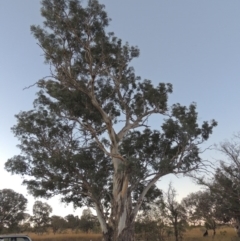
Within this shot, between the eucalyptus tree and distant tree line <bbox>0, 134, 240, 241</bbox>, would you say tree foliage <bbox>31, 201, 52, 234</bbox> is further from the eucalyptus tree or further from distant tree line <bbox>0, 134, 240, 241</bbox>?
the eucalyptus tree

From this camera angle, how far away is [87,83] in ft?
71.5

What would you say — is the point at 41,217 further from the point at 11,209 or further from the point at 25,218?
the point at 11,209

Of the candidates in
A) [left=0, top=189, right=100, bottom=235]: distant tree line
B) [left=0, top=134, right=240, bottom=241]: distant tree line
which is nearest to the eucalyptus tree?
[left=0, top=134, right=240, bottom=241]: distant tree line

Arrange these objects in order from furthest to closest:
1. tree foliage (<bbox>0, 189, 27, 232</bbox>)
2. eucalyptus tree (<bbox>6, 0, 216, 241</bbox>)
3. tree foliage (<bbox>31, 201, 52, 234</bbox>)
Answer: tree foliage (<bbox>31, 201, 52, 234</bbox>) → tree foliage (<bbox>0, 189, 27, 232</bbox>) → eucalyptus tree (<bbox>6, 0, 216, 241</bbox>)

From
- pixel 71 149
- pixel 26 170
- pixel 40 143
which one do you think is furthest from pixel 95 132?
pixel 26 170

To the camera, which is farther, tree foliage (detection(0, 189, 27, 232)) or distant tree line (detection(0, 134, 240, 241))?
→ tree foliage (detection(0, 189, 27, 232))

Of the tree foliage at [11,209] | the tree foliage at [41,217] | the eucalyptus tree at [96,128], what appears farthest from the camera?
the tree foliage at [41,217]

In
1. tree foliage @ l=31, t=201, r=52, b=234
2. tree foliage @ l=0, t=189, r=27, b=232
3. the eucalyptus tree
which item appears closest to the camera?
the eucalyptus tree

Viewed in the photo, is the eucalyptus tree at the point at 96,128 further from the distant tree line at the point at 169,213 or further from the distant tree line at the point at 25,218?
the distant tree line at the point at 25,218

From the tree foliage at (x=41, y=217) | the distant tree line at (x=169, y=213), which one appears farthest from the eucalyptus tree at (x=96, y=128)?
the tree foliage at (x=41, y=217)

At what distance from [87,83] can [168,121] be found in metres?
5.72

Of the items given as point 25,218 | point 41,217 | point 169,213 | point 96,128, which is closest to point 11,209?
point 25,218

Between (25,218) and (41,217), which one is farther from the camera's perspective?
(41,217)

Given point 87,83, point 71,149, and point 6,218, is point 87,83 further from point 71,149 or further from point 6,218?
point 6,218
